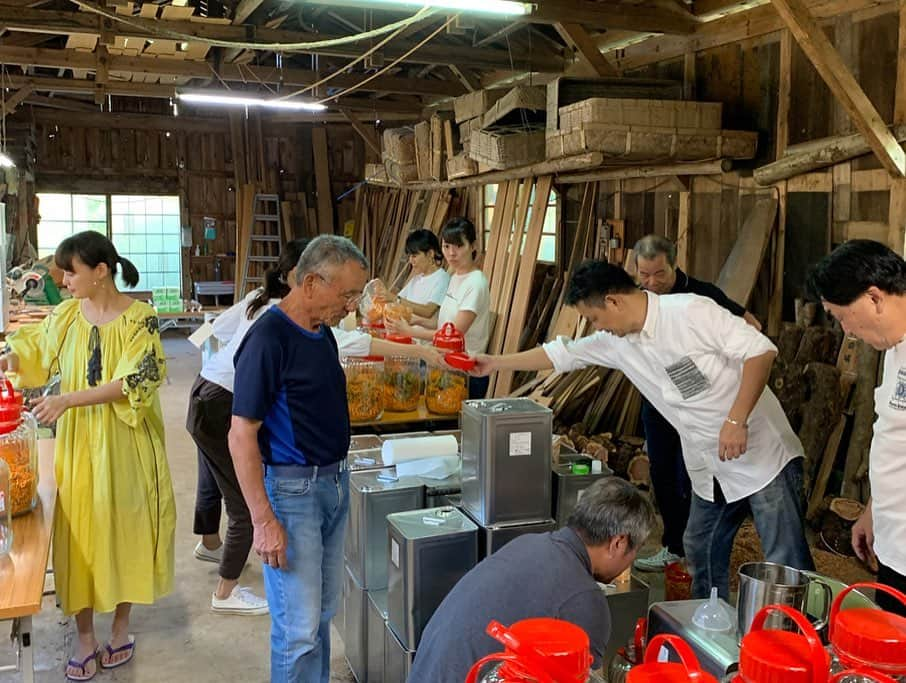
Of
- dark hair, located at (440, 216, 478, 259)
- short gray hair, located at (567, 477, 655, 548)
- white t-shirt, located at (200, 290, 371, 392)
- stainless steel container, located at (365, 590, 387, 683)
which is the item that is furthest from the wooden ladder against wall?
short gray hair, located at (567, 477, 655, 548)

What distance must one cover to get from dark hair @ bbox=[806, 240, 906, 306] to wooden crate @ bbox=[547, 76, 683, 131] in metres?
3.49

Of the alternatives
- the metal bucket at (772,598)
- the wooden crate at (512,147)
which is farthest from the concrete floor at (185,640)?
the wooden crate at (512,147)

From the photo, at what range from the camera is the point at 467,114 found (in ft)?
22.7

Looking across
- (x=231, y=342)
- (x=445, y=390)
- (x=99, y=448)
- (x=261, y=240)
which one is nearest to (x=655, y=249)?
(x=445, y=390)

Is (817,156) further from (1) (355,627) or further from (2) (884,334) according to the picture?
(1) (355,627)

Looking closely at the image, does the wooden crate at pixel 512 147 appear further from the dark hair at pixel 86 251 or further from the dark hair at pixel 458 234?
the dark hair at pixel 86 251

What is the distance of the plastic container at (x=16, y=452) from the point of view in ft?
8.50

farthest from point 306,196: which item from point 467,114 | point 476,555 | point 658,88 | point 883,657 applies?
point 883,657

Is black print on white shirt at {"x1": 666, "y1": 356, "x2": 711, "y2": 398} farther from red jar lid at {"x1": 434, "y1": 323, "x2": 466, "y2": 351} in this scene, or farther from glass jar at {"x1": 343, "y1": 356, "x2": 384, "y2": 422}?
glass jar at {"x1": 343, "y1": 356, "x2": 384, "y2": 422}

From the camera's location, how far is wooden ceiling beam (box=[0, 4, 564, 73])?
21.4 ft

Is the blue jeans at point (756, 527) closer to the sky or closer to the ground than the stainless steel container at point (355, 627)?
closer to the sky

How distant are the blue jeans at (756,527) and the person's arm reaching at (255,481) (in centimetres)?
164

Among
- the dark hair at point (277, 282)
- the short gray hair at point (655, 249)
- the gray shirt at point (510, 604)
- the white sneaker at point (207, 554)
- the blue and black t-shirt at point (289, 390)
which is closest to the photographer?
the gray shirt at point (510, 604)

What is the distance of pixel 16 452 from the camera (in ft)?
8.73
